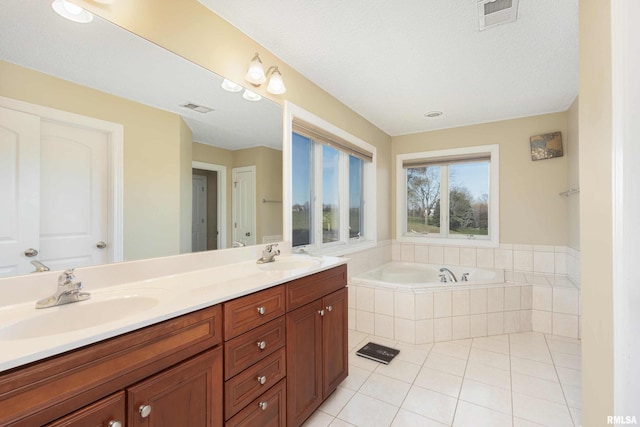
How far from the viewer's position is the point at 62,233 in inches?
43.1

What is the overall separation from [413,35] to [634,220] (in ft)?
5.38

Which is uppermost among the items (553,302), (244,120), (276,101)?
(276,101)

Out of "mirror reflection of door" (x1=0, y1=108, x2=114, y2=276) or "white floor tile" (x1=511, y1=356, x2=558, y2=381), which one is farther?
"white floor tile" (x1=511, y1=356, x2=558, y2=381)

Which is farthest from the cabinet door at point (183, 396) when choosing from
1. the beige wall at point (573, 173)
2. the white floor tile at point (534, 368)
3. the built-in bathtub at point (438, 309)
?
the beige wall at point (573, 173)

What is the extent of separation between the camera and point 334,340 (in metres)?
1.81

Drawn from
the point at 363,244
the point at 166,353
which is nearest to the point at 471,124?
the point at 363,244

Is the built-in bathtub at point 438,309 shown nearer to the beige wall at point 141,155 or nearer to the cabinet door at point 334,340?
the cabinet door at point 334,340

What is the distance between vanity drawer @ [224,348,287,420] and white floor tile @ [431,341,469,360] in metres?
1.72

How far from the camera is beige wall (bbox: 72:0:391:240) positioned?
129 cm

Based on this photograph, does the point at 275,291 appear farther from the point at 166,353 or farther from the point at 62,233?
the point at 62,233

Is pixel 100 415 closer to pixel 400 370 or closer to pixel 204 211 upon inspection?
pixel 204 211

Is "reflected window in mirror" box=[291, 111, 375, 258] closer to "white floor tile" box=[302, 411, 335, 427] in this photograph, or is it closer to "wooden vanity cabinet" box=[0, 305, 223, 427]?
"white floor tile" box=[302, 411, 335, 427]

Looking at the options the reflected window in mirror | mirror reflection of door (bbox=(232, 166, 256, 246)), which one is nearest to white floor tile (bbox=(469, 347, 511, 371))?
the reflected window in mirror

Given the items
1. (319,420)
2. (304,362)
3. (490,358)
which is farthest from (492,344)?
(304,362)
